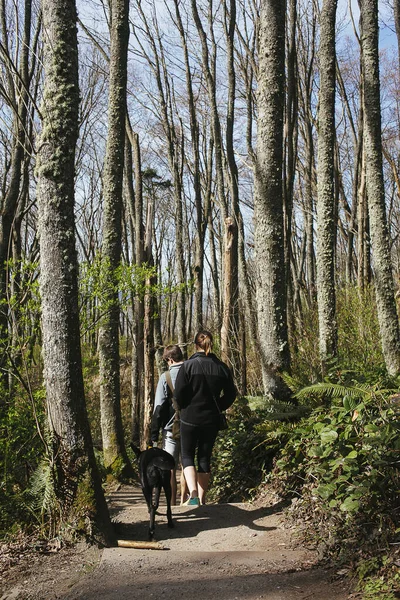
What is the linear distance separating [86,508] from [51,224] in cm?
268

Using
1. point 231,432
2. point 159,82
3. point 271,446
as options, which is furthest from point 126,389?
point 271,446

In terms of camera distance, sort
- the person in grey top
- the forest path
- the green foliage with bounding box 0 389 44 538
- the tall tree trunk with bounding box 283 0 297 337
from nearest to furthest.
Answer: the forest path < the green foliage with bounding box 0 389 44 538 < the person in grey top < the tall tree trunk with bounding box 283 0 297 337

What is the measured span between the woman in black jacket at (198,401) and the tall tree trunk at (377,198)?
3.41 metres

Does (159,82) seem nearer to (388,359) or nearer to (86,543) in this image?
(388,359)

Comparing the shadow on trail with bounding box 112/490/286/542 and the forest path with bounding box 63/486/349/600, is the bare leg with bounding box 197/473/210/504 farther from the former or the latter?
the forest path with bounding box 63/486/349/600

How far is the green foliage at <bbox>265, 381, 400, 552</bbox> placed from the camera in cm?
454

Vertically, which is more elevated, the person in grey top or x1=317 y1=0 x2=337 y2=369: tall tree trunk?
x1=317 y1=0 x2=337 y2=369: tall tree trunk

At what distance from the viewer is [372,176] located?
948 centimetres

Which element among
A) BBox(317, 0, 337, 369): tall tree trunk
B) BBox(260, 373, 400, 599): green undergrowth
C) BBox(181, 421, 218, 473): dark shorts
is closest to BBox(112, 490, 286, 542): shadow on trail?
BBox(260, 373, 400, 599): green undergrowth

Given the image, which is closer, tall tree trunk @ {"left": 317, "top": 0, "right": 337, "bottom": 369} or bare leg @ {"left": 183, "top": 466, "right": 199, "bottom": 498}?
bare leg @ {"left": 183, "top": 466, "right": 199, "bottom": 498}

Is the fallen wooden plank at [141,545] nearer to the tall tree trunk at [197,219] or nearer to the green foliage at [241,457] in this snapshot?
the green foliage at [241,457]

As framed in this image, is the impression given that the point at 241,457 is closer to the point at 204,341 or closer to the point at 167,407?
the point at 167,407

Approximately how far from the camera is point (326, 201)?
30.0 ft

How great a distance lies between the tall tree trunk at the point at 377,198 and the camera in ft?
29.6
